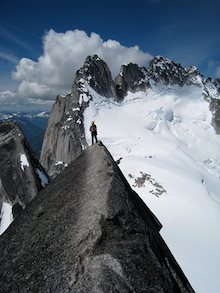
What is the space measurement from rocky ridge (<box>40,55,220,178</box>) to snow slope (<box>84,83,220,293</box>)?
2642mm

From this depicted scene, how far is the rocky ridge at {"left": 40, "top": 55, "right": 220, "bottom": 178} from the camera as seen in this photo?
4606 cm

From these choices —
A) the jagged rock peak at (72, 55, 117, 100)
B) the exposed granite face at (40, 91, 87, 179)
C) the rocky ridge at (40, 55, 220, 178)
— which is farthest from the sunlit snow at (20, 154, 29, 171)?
the jagged rock peak at (72, 55, 117, 100)

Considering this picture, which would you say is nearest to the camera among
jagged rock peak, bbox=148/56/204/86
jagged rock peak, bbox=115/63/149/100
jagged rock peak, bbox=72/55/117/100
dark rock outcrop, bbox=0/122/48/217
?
dark rock outcrop, bbox=0/122/48/217

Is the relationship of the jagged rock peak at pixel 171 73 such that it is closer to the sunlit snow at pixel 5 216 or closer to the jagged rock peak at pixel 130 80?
the jagged rock peak at pixel 130 80

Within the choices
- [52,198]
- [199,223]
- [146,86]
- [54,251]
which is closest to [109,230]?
[54,251]

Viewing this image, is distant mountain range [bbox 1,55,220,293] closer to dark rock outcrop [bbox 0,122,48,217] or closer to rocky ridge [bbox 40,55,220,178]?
rocky ridge [bbox 40,55,220,178]

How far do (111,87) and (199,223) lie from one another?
188ft

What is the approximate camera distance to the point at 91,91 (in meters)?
56.8

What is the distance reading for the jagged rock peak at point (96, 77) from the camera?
2276 inches

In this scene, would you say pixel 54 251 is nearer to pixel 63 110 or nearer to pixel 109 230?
pixel 109 230

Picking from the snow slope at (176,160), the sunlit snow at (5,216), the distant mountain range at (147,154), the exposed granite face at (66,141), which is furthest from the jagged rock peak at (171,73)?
the sunlit snow at (5,216)

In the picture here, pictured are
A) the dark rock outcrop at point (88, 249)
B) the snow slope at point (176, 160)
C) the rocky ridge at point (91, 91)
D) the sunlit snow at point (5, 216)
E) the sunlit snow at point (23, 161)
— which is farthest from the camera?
the rocky ridge at point (91, 91)

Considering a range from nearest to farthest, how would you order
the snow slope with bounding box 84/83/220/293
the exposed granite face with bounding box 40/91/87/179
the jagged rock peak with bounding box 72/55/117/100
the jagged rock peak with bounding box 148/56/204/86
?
1. the snow slope with bounding box 84/83/220/293
2. the exposed granite face with bounding box 40/91/87/179
3. the jagged rock peak with bounding box 72/55/117/100
4. the jagged rock peak with bounding box 148/56/204/86

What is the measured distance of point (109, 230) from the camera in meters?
4.17
